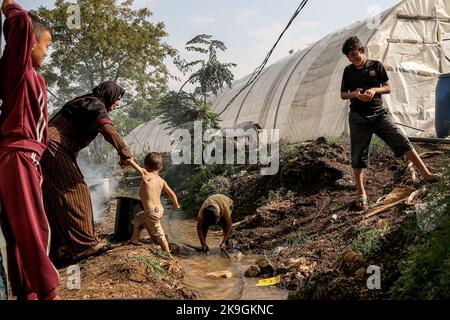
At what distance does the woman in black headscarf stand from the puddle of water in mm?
1084

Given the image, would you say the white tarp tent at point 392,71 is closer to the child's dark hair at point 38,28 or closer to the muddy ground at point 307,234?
the muddy ground at point 307,234

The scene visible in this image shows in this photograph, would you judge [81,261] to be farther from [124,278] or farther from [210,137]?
[210,137]

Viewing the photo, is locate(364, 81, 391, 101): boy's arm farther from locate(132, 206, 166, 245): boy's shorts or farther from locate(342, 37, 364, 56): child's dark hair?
locate(132, 206, 166, 245): boy's shorts

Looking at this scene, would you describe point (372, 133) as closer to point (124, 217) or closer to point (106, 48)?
point (124, 217)

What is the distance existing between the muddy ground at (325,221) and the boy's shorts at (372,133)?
537 millimetres

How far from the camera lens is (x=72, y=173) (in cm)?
383

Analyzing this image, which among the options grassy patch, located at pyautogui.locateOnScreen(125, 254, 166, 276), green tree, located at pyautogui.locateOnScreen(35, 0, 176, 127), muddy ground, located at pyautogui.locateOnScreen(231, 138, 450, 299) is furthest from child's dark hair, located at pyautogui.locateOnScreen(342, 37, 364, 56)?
green tree, located at pyautogui.locateOnScreen(35, 0, 176, 127)

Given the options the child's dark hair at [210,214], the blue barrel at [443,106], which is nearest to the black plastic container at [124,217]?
the child's dark hair at [210,214]

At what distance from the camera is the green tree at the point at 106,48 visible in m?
14.9

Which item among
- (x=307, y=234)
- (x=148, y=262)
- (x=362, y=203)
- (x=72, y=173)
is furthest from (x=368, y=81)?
(x=72, y=173)

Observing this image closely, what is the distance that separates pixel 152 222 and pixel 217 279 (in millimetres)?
931

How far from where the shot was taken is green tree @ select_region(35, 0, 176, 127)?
14.9 meters

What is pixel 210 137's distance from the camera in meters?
11.5
